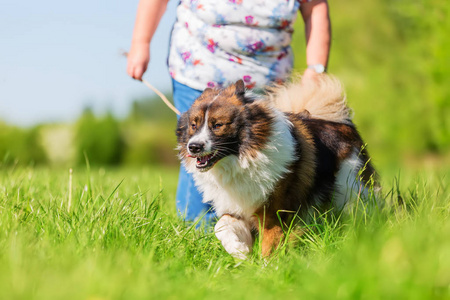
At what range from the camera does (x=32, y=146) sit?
68.3 feet

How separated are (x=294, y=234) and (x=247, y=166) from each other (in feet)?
Answer: 1.71

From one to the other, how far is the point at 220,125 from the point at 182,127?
14.1 inches

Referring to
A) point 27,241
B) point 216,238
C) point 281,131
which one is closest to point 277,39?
point 281,131

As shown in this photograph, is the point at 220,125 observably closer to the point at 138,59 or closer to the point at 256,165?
the point at 256,165

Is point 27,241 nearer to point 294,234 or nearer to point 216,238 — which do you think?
point 216,238

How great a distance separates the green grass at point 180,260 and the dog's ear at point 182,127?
0.46 meters

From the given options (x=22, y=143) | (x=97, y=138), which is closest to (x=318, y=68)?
(x=97, y=138)

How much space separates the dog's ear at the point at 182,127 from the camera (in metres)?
3.40

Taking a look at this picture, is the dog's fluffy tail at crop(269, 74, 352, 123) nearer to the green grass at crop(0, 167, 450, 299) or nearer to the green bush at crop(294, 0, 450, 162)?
the green grass at crop(0, 167, 450, 299)

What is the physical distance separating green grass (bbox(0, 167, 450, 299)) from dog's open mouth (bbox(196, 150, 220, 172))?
0.42m

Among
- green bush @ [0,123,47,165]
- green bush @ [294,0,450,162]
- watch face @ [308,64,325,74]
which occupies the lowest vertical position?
green bush @ [0,123,47,165]

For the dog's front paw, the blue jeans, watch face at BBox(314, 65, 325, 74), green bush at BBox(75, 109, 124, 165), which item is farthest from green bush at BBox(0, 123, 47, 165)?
the dog's front paw

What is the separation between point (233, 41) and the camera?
3.83 meters

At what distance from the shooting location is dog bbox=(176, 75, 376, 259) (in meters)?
3.19
